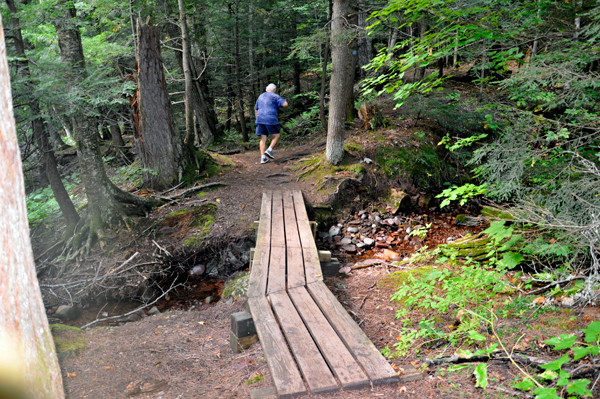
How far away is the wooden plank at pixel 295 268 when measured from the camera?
4.78m

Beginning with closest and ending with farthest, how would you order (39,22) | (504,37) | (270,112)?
(504,37) < (39,22) < (270,112)

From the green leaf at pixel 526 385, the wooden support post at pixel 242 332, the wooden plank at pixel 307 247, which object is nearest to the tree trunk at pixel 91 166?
the wooden plank at pixel 307 247

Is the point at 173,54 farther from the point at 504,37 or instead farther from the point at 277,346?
the point at 277,346

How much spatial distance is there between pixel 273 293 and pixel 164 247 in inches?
164

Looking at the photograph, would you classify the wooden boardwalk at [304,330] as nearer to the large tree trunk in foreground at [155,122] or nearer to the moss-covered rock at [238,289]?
the moss-covered rock at [238,289]

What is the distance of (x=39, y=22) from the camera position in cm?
644

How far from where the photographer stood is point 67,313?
21.1 ft

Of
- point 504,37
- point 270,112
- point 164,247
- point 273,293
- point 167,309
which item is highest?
point 504,37

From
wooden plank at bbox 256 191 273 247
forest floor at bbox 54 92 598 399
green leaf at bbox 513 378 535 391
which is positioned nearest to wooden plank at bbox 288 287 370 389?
forest floor at bbox 54 92 598 399

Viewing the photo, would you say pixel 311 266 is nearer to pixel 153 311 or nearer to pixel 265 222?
pixel 265 222

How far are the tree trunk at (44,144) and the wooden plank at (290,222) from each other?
477 centimetres

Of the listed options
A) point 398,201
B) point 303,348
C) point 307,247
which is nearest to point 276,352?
point 303,348

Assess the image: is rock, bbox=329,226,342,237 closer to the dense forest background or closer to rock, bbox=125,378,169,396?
the dense forest background

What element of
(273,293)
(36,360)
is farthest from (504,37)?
(36,360)
